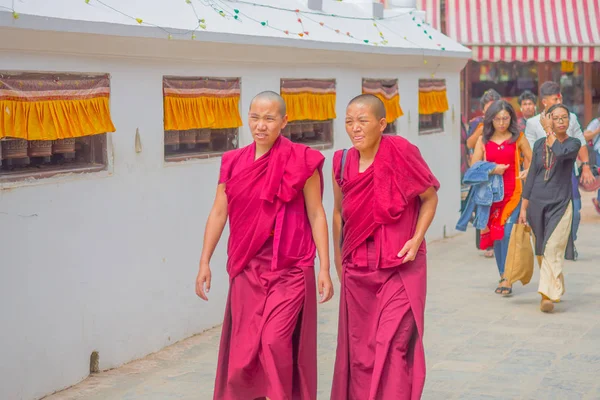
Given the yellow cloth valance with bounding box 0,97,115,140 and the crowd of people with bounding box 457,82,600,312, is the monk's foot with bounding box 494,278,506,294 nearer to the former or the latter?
the crowd of people with bounding box 457,82,600,312

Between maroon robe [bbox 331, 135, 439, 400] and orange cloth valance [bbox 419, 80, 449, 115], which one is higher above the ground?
orange cloth valance [bbox 419, 80, 449, 115]

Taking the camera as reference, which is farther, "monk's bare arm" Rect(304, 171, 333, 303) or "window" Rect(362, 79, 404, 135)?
"window" Rect(362, 79, 404, 135)

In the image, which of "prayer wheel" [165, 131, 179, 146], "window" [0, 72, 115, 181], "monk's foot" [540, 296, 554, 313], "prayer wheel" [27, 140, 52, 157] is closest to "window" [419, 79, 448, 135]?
"monk's foot" [540, 296, 554, 313]

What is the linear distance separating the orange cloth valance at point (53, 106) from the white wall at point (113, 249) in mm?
81

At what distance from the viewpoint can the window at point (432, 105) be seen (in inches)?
488

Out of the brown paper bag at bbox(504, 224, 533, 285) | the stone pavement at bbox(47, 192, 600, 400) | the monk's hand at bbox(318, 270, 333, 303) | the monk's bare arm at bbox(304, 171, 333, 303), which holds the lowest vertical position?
the stone pavement at bbox(47, 192, 600, 400)

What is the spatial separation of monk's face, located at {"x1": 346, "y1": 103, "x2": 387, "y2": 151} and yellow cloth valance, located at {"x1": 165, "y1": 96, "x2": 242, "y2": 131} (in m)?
2.31

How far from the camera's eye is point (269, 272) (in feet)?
17.6

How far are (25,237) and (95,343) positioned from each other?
979 mm

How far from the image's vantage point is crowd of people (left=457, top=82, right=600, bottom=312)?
27.1ft

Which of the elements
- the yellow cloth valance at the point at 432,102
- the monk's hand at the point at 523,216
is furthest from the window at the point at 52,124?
the yellow cloth valance at the point at 432,102

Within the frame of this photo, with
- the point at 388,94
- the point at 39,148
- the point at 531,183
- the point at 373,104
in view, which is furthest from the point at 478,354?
the point at 388,94

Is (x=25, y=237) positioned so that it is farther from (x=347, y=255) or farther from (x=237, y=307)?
(x=347, y=255)

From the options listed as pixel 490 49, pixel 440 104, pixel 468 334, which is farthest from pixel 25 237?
pixel 490 49
